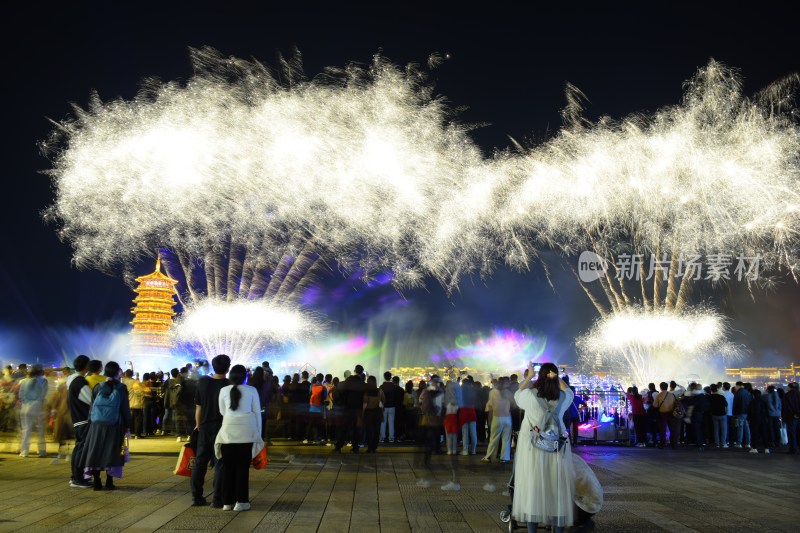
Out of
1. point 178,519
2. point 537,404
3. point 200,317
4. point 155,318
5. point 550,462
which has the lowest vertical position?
point 178,519

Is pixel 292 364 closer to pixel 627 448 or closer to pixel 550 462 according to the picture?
pixel 627 448

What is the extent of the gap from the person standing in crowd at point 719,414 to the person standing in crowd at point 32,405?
47.3 feet

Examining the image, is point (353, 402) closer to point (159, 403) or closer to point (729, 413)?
point (159, 403)

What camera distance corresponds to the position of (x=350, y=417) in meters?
14.9

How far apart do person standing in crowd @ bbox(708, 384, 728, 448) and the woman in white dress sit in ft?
39.7

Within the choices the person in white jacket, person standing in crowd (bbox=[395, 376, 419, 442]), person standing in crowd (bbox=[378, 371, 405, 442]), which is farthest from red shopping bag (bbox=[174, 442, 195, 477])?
person standing in crowd (bbox=[395, 376, 419, 442])

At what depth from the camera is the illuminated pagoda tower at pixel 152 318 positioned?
241 ft

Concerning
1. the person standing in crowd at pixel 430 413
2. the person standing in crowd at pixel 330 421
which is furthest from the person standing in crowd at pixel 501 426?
the person standing in crowd at pixel 330 421

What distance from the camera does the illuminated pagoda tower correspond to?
73438 mm

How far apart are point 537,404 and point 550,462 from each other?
501 millimetres

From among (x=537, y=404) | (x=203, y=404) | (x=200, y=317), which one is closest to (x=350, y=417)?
(x=203, y=404)

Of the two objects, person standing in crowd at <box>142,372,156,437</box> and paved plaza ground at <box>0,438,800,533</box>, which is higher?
person standing in crowd at <box>142,372,156,437</box>

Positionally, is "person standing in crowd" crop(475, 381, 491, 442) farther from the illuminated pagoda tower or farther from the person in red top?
the illuminated pagoda tower

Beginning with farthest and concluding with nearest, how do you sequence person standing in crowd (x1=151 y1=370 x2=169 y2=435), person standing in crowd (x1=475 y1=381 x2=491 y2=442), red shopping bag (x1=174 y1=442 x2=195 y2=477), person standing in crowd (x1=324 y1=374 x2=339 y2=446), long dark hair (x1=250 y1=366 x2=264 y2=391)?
person standing in crowd (x1=151 y1=370 x2=169 y2=435), person standing in crowd (x1=324 y1=374 x2=339 y2=446), person standing in crowd (x1=475 y1=381 x2=491 y2=442), long dark hair (x1=250 y1=366 x2=264 y2=391), red shopping bag (x1=174 y1=442 x2=195 y2=477)
